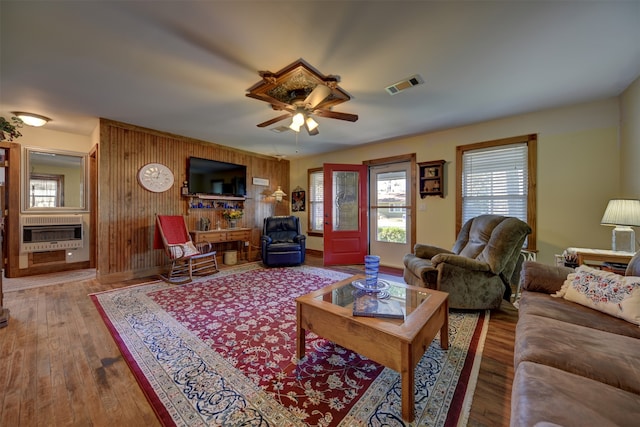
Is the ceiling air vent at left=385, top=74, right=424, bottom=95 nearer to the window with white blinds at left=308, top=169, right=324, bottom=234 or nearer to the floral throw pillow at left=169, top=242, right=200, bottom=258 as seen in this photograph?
the window with white blinds at left=308, top=169, right=324, bottom=234

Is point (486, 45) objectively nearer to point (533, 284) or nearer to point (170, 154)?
point (533, 284)

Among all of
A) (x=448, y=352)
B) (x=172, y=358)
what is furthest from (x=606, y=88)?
(x=172, y=358)

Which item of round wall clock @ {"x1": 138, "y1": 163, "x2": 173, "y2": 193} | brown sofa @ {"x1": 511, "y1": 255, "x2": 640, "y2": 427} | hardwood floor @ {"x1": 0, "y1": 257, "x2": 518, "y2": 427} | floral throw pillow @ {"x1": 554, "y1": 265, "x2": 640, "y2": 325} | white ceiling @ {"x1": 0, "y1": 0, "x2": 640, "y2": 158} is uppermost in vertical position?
white ceiling @ {"x1": 0, "y1": 0, "x2": 640, "y2": 158}

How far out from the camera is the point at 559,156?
10.1 ft

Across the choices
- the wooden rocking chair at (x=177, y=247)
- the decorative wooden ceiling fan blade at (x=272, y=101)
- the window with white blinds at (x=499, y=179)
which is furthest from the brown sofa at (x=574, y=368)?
the wooden rocking chair at (x=177, y=247)

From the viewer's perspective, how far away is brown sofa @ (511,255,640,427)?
80 centimetres

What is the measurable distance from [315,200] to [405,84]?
11.8 feet

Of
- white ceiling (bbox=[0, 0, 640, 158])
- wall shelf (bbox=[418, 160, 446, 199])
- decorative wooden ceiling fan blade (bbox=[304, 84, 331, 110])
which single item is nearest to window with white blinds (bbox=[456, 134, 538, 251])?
wall shelf (bbox=[418, 160, 446, 199])

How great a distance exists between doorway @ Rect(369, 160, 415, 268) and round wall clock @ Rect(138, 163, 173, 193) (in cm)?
375

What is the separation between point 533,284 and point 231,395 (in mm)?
2323

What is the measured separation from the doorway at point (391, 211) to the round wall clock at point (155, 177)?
375 centimetres

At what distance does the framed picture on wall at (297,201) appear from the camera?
6.01m

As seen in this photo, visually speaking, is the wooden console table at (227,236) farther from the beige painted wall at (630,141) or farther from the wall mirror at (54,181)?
the beige painted wall at (630,141)

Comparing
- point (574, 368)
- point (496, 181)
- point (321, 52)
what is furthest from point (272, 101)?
point (496, 181)
